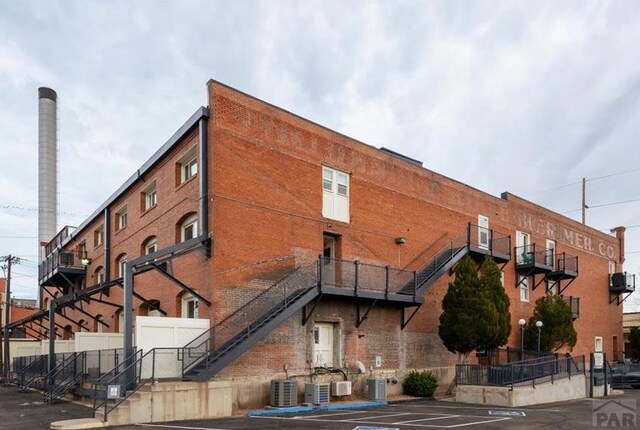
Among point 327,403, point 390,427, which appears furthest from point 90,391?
point 390,427

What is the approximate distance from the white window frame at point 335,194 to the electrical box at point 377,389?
242 inches

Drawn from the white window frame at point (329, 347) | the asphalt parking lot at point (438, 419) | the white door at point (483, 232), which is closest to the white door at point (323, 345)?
the white window frame at point (329, 347)

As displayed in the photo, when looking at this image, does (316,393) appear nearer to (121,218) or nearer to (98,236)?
(121,218)

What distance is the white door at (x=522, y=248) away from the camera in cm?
3102

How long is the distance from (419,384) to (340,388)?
433 centimetres

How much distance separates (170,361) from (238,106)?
27.9 ft

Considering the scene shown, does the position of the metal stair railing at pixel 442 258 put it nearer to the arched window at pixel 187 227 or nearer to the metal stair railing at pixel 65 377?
the arched window at pixel 187 227

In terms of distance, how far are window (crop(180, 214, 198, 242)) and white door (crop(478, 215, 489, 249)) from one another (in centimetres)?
1521

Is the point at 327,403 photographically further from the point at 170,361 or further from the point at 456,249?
the point at 456,249

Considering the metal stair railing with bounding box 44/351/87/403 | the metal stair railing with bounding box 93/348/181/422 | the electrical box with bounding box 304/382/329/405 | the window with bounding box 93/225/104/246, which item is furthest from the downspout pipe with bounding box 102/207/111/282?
the electrical box with bounding box 304/382/329/405

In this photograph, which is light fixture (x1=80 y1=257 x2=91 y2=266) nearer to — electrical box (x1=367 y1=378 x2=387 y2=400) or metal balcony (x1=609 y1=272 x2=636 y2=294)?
electrical box (x1=367 y1=378 x2=387 y2=400)

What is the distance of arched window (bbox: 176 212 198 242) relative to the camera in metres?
19.7

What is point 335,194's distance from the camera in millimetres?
21984

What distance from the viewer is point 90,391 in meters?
17.3
